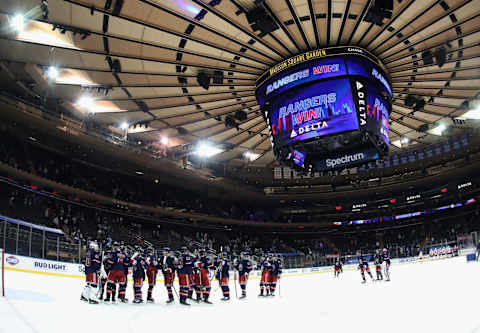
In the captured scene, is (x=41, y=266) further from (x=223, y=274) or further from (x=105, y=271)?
(x=223, y=274)

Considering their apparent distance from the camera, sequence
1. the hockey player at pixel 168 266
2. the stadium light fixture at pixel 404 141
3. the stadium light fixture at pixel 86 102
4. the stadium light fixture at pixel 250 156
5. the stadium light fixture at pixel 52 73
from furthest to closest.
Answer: the stadium light fixture at pixel 250 156
the stadium light fixture at pixel 404 141
the stadium light fixture at pixel 86 102
the stadium light fixture at pixel 52 73
the hockey player at pixel 168 266

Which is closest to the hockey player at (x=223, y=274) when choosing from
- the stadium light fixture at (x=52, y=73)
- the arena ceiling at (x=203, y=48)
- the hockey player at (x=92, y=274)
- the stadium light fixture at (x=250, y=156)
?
the hockey player at (x=92, y=274)

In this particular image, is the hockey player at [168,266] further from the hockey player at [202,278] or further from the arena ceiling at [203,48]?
the arena ceiling at [203,48]

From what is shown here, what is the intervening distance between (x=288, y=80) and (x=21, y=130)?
19906 millimetres

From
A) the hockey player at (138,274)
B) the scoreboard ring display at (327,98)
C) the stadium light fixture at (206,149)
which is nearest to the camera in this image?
the hockey player at (138,274)

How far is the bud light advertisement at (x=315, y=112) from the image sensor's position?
14.2 meters

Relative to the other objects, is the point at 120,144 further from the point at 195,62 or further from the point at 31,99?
the point at 195,62

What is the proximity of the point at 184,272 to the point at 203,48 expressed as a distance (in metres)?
8.43

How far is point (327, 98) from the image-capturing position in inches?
577

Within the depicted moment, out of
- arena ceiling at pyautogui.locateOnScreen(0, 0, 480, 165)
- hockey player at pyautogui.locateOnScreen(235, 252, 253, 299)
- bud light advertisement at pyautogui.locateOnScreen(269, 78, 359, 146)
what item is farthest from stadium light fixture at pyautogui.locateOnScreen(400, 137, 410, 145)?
hockey player at pyautogui.locateOnScreen(235, 252, 253, 299)

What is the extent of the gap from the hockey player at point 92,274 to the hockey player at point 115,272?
40 centimetres

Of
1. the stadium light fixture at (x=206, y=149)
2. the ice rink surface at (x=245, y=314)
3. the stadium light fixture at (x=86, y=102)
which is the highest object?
the stadium light fixture at (x=86, y=102)

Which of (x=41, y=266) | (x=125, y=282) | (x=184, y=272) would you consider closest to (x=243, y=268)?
(x=184, y=272)

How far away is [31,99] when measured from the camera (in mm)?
23703
